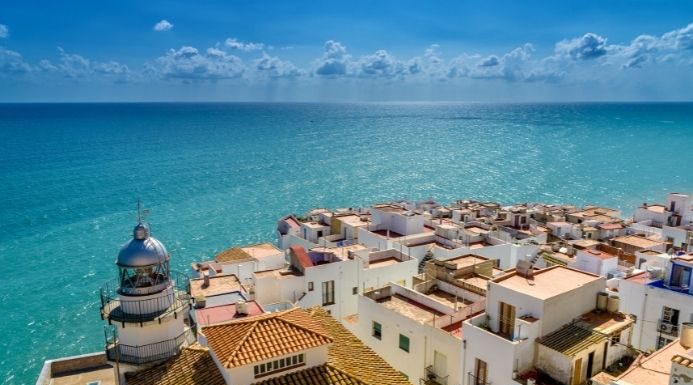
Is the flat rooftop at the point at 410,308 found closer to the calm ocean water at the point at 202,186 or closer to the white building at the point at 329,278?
the white building at the point at 329,278

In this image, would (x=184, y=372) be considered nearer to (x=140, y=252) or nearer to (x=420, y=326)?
(x=140, y=252)

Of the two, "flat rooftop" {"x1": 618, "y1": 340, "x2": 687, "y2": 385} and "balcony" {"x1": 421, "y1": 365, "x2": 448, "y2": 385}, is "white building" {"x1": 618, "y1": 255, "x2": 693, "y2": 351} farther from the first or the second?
"balcony" {"x1": 421, "y1": 365, "x2": 448, "y2": 385}

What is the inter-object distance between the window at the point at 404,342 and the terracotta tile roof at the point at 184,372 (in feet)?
39.3

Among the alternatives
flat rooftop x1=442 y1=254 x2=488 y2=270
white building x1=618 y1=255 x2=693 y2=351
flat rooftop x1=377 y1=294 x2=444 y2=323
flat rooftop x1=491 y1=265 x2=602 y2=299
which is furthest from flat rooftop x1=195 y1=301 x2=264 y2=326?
white building x1=618 y1=255 x2=693 y2=351

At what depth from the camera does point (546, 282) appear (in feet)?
78.6

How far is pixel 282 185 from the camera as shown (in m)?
108

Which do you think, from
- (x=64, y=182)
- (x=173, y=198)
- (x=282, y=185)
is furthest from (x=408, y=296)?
(x=64, y=182)

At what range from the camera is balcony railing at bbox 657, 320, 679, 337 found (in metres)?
25.9

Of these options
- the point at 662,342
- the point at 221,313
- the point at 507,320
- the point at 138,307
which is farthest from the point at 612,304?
the point at 138,307

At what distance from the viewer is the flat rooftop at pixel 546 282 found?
22.6 metres

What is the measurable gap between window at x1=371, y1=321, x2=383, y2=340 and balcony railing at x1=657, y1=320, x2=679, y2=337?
14.2 metres

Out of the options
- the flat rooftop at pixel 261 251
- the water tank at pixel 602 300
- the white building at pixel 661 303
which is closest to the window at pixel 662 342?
the white building at pixel 661 303

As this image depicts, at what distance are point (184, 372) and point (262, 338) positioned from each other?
10.2 feet

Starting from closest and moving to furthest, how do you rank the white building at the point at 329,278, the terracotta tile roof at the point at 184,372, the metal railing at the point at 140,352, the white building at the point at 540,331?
the terracotta tile roof at the point at 184,372
the metal railing at the point at 140,352
the white building at the point at 540,331
the white building at the point at 329,278
